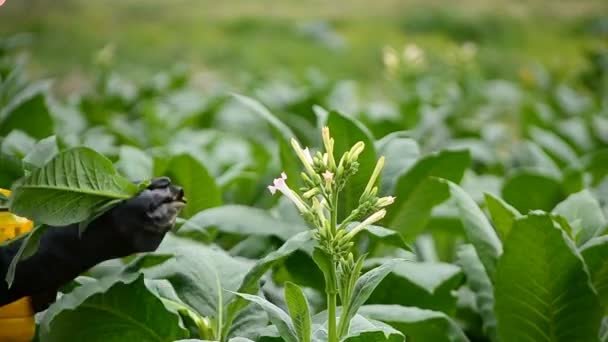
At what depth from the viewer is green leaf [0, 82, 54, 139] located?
6.10 ft

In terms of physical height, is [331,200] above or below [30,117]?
above

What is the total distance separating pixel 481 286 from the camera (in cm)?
130

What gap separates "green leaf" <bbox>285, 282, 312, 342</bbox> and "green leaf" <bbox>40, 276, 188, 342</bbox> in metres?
0.15

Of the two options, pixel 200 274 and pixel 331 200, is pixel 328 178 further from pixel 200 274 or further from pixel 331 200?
pixel 200 274

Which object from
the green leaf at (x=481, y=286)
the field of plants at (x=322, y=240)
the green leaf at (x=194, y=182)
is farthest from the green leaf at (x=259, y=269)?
the green leaf at (x=194, y=182)

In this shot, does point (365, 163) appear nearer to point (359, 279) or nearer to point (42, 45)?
point (359, 279)

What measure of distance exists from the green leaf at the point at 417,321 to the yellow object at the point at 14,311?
39 centimetres

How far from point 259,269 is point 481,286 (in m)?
0.46

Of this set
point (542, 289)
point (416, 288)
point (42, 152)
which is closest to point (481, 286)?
point (416, 288)

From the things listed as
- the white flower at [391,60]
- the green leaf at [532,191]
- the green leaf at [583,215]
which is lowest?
the white flower at [391,60]

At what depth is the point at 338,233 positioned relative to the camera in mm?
872

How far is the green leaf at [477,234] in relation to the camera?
1.19 meters

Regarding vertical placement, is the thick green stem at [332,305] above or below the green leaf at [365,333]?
above

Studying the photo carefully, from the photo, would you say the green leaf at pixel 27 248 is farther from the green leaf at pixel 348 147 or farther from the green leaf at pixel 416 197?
the green leaf at pixel 416 197
